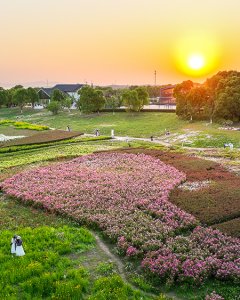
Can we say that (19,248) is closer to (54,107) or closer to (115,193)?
(115,193)

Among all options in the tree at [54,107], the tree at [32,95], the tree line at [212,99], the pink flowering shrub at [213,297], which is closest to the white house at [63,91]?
the tree at [32,95]

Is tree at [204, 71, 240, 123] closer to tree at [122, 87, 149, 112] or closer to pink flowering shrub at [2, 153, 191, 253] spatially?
tree at [122, 87, 149, 112]

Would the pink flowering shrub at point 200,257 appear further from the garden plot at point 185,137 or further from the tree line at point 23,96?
the tree line at point 23,96

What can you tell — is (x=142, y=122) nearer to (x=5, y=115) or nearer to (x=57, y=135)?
(x=57, y=135)

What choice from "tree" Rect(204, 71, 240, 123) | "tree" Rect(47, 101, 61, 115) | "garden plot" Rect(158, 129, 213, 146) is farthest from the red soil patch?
"tree" Rect(47, 101, 61, 115)

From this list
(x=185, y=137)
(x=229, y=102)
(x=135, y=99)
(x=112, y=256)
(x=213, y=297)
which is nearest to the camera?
(x=213, y=297)

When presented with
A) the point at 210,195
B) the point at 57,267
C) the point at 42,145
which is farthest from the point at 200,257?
the point at 42,145

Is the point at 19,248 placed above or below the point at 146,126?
below
